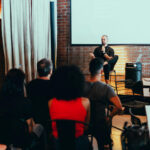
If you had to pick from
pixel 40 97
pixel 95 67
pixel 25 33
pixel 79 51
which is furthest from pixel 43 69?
pixel 79 51

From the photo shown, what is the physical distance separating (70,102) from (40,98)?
606mm

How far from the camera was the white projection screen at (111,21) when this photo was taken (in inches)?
208

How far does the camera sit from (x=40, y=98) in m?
2.01

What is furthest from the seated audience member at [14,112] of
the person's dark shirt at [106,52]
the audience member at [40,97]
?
the person's dark shirt at [106,52]

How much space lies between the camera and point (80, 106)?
57.7 inches

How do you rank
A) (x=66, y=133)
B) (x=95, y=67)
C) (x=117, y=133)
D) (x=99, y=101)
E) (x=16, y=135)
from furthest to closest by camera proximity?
(x=117, y=133) → (x=95, y=67) → (x=99, y=101) → (x=16, y=135) → (x=66, y=133)

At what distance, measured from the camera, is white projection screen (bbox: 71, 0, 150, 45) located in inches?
208

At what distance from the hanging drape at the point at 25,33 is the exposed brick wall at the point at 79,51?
1466 mm

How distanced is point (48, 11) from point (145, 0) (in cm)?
246

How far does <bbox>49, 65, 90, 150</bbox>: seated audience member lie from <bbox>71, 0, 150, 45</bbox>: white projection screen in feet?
13.7

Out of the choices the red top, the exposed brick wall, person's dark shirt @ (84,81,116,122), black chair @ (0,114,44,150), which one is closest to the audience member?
black chair @ (0,114,44,150)

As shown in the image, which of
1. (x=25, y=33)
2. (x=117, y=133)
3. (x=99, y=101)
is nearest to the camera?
(x=99, y=101)

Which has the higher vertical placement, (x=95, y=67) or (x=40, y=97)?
(x=95, y=67)

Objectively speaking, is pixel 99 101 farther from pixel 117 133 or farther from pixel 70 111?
pixel 117 133
